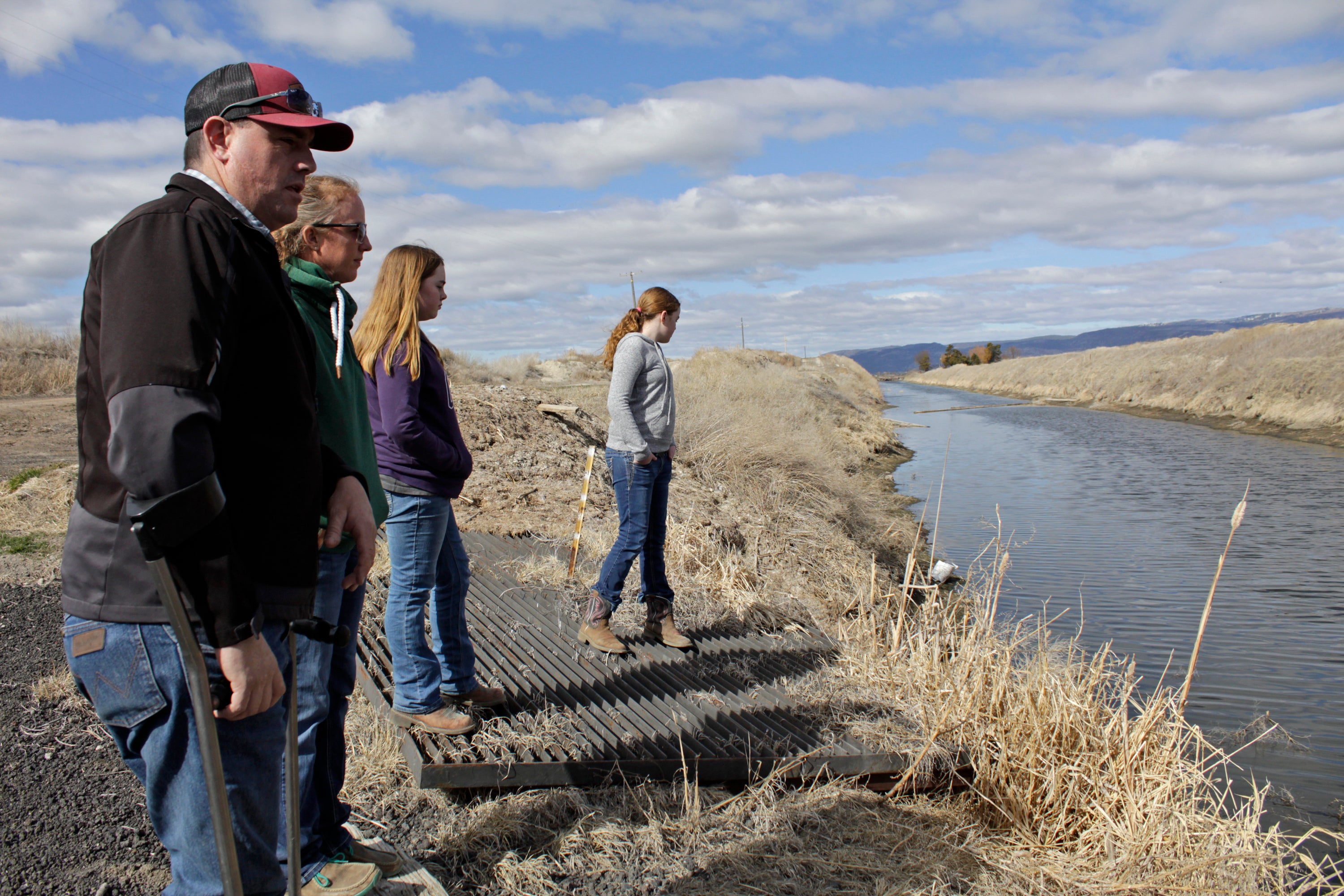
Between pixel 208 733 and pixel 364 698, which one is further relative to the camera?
pixel 364 698

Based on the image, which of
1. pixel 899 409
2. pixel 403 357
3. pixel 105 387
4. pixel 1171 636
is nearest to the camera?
pixel 105 387

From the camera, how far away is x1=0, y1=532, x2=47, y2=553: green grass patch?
20.8 ft

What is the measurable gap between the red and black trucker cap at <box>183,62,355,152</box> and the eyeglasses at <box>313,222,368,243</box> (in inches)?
33.5

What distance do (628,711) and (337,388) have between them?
244 cm

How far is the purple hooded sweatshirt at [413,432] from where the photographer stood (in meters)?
3.20

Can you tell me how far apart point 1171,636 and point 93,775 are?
28.6 ft

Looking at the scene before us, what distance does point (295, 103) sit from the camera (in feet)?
5.69

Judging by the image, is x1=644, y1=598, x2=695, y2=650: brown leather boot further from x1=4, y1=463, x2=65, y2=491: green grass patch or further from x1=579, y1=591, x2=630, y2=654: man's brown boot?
x1=4, y1=463, x2=65, y2=491: green grass patch

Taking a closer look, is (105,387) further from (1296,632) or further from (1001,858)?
(1296,632)

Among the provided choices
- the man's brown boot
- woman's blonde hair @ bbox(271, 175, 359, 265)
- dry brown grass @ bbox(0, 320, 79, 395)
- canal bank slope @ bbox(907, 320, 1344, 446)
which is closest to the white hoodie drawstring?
woman's blonde hair @ bbox(271, 175, 359, 265)

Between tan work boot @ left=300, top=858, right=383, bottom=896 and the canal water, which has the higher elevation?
tan work boot @ left=300, top=858, right=383, bottom=896

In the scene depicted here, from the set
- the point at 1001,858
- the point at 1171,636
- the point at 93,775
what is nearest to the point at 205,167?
the point at 93,775

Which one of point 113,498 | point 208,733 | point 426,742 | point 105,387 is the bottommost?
point 426,742

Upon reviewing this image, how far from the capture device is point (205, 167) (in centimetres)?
171
